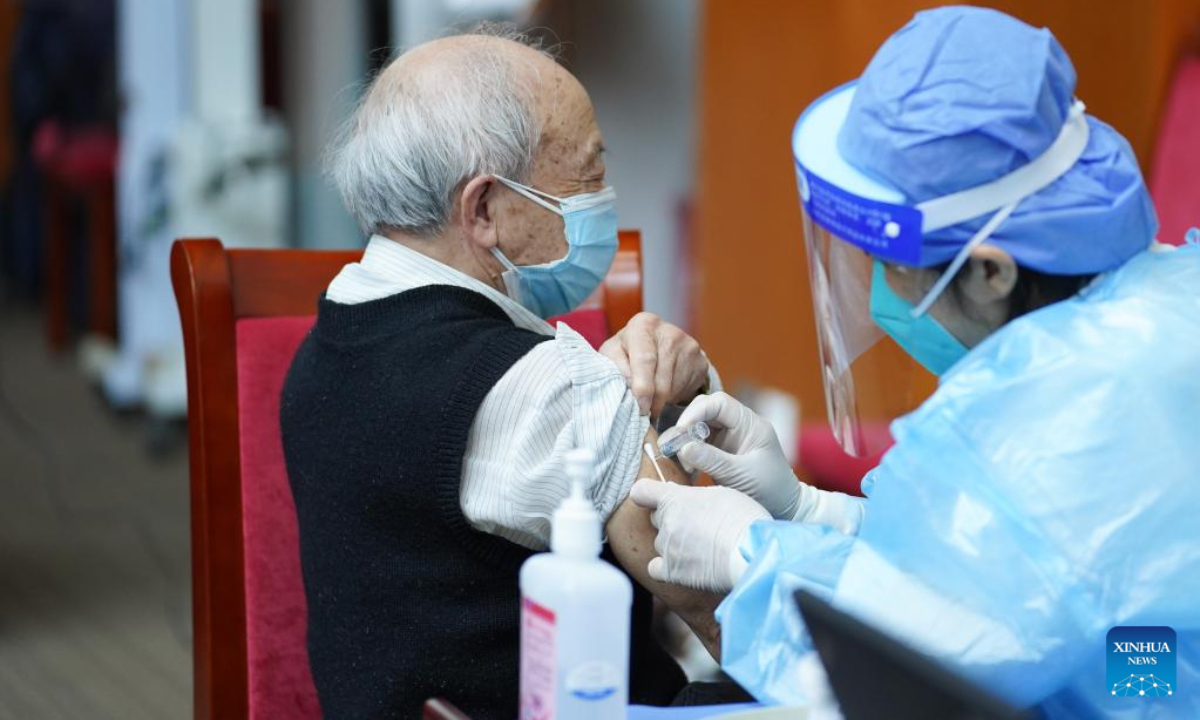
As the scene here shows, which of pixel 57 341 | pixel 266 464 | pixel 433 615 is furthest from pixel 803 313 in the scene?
pixel 57 341

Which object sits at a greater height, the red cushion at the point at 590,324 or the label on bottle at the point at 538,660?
the label on bottle at the point at 538,660

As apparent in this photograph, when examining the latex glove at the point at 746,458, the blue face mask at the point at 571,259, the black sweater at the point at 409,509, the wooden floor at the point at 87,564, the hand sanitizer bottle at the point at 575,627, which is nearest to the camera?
the hand sanitizer bottle at the point at 575,627

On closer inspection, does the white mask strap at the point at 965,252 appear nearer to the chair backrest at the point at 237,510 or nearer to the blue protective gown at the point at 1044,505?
the blue protective gown at the point at 1044,505

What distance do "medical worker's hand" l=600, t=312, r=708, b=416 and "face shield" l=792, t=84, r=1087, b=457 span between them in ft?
0.61

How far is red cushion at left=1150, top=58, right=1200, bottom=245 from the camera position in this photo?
10.3ft

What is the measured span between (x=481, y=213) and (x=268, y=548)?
1.73 ft

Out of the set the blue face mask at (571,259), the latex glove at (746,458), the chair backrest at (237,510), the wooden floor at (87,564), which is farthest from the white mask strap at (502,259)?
the wooden floor at (87,564)

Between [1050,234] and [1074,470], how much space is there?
195 millimetres

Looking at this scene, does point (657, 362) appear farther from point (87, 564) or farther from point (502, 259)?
point (87, 564)

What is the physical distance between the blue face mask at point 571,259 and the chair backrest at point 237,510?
14.6 inches

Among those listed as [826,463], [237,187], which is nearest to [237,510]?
[826,463]

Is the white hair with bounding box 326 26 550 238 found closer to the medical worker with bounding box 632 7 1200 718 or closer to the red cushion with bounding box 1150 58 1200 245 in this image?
the medical worker with bounding box 632 7 1200 718

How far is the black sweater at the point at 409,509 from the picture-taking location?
4.27ft

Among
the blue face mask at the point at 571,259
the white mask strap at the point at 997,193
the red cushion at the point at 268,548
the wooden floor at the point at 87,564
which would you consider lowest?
the wooden floor at the point at 87,564
